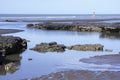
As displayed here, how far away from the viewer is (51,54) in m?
29.1

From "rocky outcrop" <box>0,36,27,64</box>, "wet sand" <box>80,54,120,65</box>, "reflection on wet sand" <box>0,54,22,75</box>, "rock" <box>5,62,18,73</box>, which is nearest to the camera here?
"reflection on wet sand" <box>0,54,22,75</box>

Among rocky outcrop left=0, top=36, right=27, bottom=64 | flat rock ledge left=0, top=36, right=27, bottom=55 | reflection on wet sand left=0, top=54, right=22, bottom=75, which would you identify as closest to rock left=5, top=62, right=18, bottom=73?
reflection on wet sand left=0, top=54, right=22, bottom=75

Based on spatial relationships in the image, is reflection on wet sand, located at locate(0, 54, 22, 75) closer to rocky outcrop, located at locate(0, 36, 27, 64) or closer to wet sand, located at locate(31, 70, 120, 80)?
rocky outcrop, located at locate(0, 36, 27, 64)

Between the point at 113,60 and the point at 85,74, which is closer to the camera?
the point at 85,74

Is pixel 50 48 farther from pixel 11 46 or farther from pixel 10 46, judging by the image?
pixel 10 46

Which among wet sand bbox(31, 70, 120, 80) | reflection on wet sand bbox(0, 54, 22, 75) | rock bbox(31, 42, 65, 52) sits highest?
wet sand bbox(31, 70, 120, 80)

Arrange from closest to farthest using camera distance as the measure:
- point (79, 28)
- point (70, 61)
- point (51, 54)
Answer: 1. point (70, 61)
2. point (51, 54)
3. point (79, 28)

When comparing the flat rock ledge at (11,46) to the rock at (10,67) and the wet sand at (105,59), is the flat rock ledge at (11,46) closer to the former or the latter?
the rock at (10,67)

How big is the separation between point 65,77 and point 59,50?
12351mm

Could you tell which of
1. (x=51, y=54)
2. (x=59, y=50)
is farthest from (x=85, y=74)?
(x=59, y=50)

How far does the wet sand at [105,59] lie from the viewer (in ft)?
80.6

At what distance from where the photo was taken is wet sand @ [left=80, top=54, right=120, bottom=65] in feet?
80.6

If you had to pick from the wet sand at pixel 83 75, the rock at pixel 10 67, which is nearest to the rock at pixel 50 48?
the rock at pixel 10 67

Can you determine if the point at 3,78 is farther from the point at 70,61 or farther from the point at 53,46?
the point at 53,46
